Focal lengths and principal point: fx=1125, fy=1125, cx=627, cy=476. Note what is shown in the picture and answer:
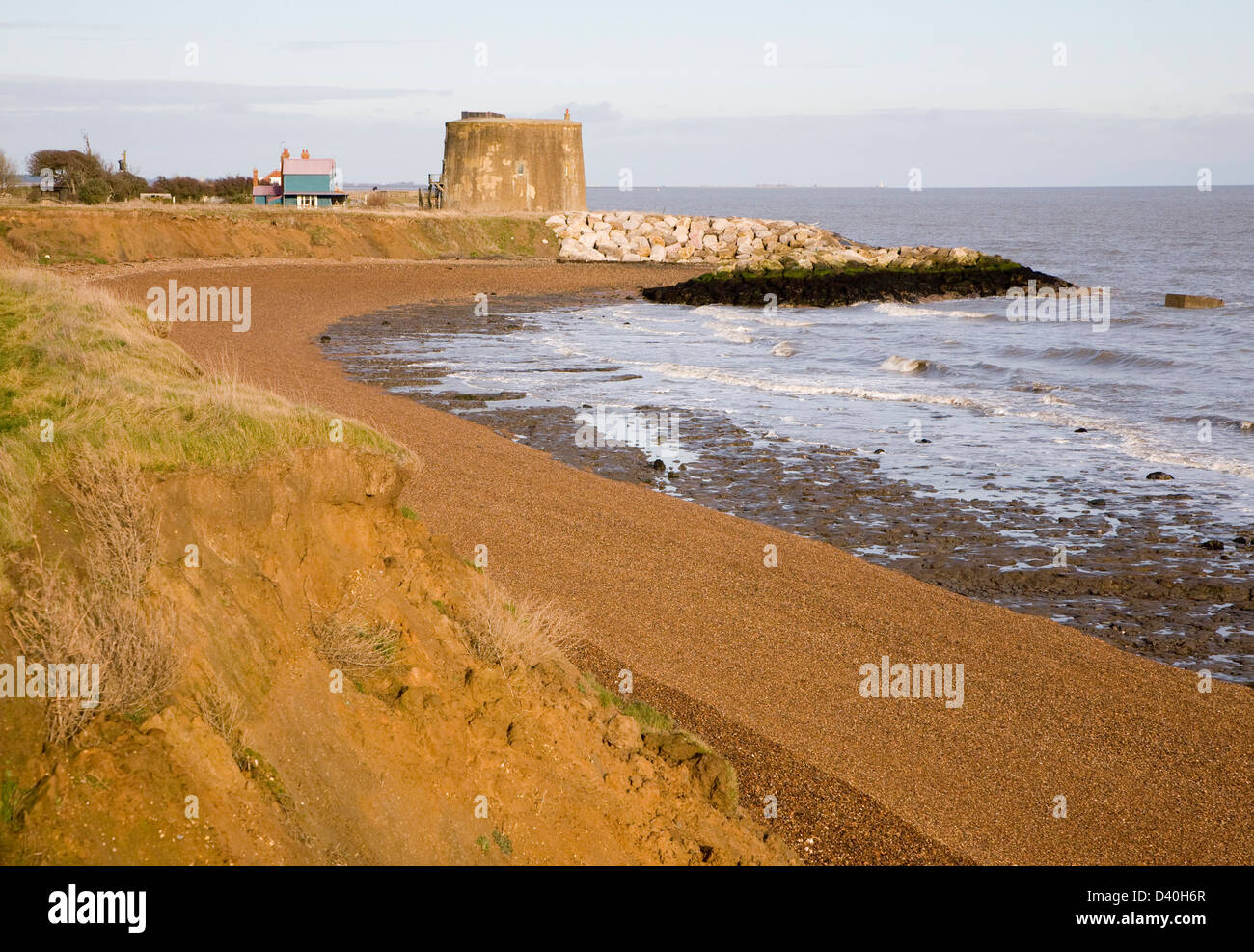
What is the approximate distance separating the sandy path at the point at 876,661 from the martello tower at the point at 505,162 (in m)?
55.5

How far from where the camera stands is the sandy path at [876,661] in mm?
7578

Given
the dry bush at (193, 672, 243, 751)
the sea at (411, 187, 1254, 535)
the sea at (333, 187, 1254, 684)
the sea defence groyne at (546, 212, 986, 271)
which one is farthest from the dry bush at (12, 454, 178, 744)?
the sea defence groyne at (546, 212, 986, 271)

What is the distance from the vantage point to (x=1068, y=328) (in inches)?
1532

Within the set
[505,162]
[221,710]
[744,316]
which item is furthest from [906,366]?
[505,162]

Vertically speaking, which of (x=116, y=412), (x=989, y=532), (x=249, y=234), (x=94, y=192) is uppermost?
(x=94, y=192)

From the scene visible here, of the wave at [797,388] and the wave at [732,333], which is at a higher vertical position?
the wave at [732,333]

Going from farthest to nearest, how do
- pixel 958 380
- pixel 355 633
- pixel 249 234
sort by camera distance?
pixel 249 234 → pixel 958 380 → pixel 355 633

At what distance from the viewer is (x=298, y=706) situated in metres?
5.80

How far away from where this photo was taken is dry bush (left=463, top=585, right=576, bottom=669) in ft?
22.7

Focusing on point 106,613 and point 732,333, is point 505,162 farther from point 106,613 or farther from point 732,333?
point 106,613

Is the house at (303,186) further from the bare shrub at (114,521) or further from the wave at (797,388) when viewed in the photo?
the bare shrub at (114,521)

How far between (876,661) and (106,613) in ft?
22.1

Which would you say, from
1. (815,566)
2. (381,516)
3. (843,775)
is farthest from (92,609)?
(815,566)

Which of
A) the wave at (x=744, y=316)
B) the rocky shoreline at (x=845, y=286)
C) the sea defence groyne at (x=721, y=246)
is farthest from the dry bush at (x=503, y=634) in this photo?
the sea defence groyne at (x=721, y=246)
